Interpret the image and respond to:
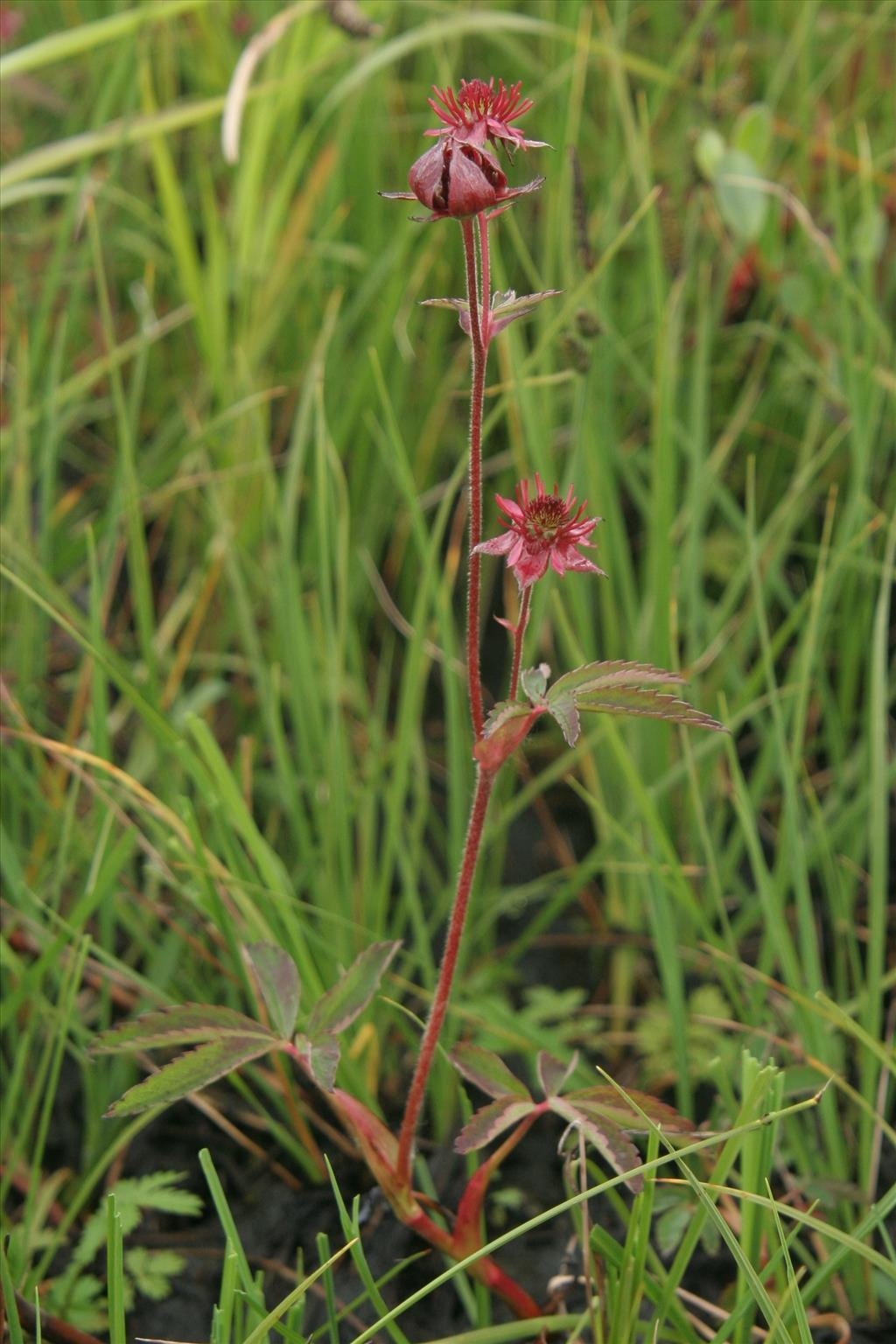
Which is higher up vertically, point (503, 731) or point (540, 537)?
point (540, 537)

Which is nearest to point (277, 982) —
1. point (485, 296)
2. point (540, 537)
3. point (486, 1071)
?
point (486, 1071)

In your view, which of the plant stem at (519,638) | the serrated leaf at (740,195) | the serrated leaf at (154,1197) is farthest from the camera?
the serrated leaf at (740,195)

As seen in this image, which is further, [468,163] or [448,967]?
[448,967]

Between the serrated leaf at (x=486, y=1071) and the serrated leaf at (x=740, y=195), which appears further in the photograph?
the serrated leaf at (x=740, y=195)

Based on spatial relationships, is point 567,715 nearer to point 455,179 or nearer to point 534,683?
point 534,683

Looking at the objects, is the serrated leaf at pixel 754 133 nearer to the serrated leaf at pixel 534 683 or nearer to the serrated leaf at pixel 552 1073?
the serrated leaf at pixel 534 683

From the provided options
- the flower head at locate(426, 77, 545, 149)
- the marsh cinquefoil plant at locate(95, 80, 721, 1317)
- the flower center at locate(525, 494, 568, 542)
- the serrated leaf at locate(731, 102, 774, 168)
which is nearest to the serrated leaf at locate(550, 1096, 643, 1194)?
the marsh cinquefoil plant at locate(95, 80, 721, 1317)

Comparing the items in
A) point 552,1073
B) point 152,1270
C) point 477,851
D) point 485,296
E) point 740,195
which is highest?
point 740,195

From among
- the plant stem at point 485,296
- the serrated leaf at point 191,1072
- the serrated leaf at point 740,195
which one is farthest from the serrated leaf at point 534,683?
the serrated leaf at point 740,195
